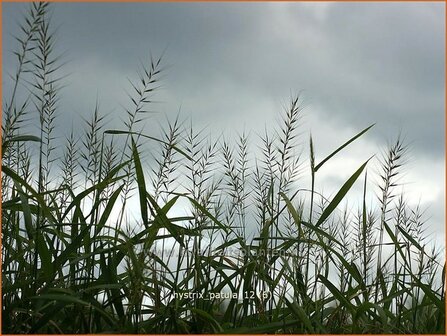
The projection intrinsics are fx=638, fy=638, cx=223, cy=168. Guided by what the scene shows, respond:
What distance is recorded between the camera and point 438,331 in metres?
2.84

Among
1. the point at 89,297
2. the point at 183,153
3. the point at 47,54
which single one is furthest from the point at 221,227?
the point at 47,54

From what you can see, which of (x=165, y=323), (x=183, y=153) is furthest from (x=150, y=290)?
(x=183, y=153)

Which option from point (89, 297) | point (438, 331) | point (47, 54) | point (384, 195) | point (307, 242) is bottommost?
point (438, 331)

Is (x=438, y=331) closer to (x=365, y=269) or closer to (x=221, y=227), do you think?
(x=365, y=269)

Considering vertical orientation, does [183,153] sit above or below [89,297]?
above

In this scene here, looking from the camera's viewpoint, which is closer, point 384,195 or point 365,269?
point 365,269

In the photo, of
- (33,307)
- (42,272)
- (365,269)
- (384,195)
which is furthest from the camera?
(384,195)

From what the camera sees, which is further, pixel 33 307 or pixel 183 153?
pixel 183 153

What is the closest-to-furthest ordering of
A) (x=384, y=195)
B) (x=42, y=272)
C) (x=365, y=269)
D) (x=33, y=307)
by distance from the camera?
(x=33, y=307) → (x=42, y=272) → (x=365, y=269) → (x=384, y=195)

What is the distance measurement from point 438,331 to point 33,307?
174cm

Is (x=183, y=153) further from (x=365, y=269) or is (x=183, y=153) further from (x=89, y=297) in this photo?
(x=365, y=269)

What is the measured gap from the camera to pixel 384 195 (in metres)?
3.08

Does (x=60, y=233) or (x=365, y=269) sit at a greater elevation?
(x=60, y=233)

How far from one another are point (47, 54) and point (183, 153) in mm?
693
